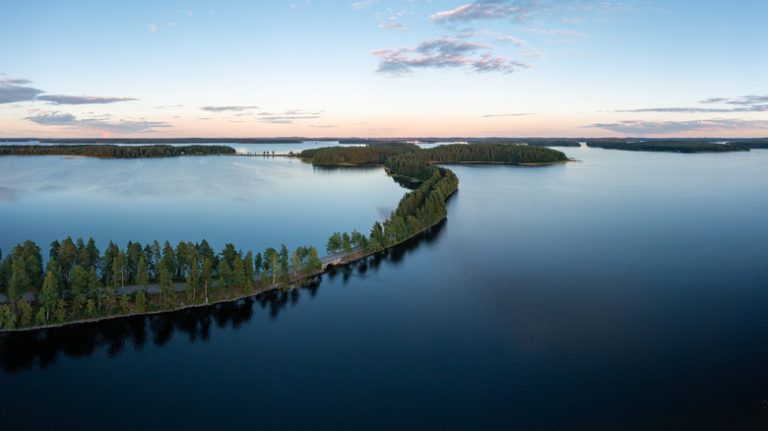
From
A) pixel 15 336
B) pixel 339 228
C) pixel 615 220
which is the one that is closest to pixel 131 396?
pixel 15 336

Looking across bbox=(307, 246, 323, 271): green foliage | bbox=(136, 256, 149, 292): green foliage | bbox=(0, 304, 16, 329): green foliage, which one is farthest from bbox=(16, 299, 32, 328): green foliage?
bbox=(307, 246, 323, 271): green foliage

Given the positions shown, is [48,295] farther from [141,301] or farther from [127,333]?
[127,333]

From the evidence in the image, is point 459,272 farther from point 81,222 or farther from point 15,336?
point 81,222

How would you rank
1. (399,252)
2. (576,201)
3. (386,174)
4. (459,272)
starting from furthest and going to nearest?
(386,174), (576,201), (399,252), (459,272)

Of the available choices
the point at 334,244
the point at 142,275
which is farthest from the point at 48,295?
the point at 334,244

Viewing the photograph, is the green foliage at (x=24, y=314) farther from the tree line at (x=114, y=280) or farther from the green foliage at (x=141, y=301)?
the green foliage at (x=141, y=301)

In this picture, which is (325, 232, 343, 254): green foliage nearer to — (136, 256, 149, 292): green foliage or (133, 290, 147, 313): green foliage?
(136, 256, 149, 292): green foliage

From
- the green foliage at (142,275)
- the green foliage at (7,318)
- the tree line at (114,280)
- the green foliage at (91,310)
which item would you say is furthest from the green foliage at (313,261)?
the green foliage at (7,318)
